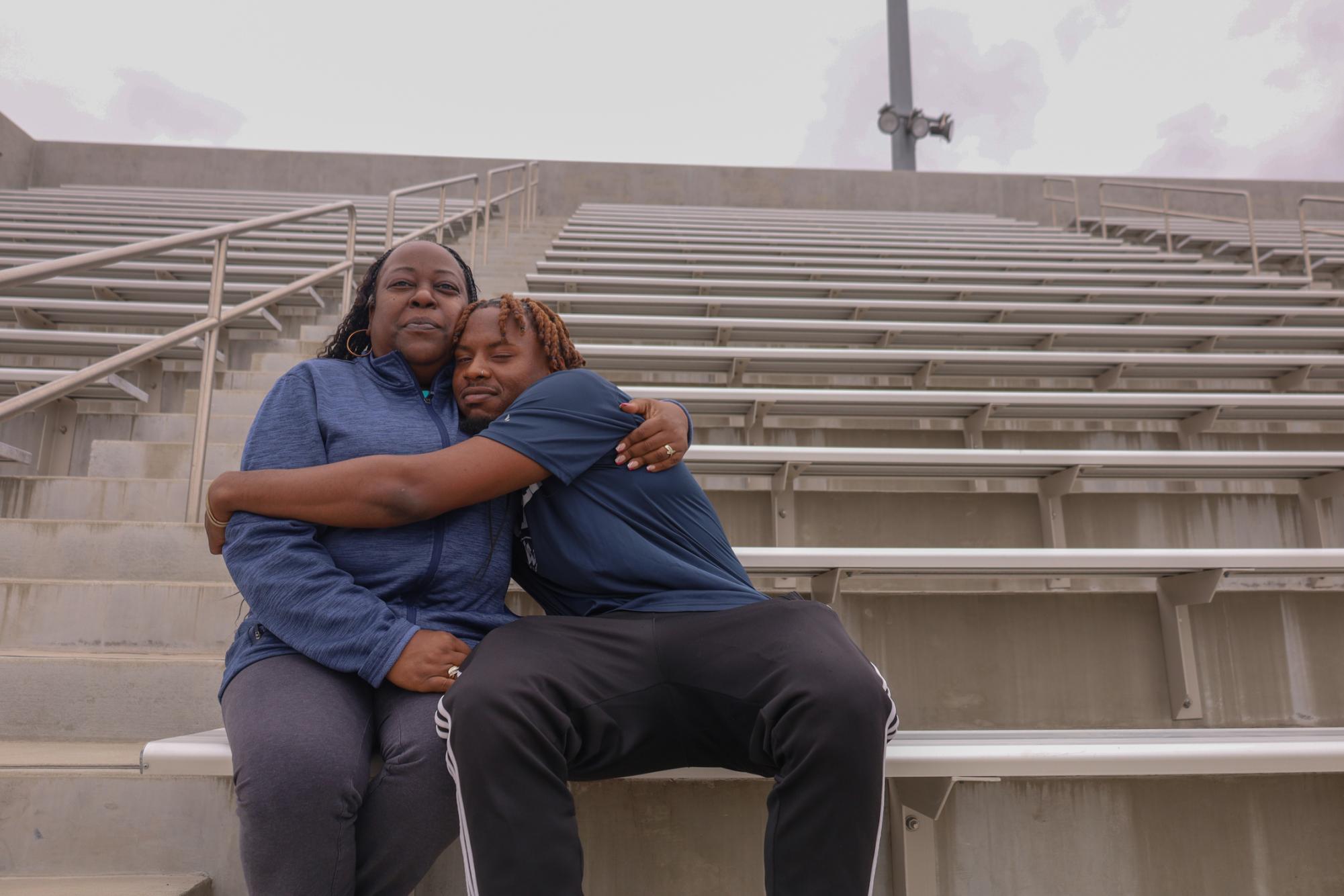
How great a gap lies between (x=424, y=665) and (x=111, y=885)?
0.58 metres

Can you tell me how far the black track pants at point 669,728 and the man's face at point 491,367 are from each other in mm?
352

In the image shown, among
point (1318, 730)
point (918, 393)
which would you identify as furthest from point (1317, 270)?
point (1318, 730)

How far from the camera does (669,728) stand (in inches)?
Result: 40.6

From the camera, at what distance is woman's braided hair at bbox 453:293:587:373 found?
4.27 feet

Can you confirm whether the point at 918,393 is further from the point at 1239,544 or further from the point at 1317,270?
the point at 1317,270

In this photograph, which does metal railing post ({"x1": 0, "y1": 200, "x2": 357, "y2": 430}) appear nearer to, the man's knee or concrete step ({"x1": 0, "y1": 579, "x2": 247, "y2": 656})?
concrete step ({"x1": 0, "y1": 579, "x2": 247, "y2": 656})

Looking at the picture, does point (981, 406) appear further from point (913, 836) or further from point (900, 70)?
point (900, 70)

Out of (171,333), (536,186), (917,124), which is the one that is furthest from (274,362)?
(917,124)

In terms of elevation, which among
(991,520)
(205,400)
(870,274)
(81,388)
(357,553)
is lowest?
(357,553)

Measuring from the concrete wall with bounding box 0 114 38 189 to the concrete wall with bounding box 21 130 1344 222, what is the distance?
0.10 m

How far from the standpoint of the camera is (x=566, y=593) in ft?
3.91

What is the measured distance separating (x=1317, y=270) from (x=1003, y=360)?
178 inches

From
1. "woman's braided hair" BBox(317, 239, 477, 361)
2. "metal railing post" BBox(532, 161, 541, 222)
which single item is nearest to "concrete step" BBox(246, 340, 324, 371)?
A: "woman's braided hair" BBox(317, 239, 477, 361)

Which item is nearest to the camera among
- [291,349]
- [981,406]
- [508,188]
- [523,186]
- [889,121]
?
[981,406]
